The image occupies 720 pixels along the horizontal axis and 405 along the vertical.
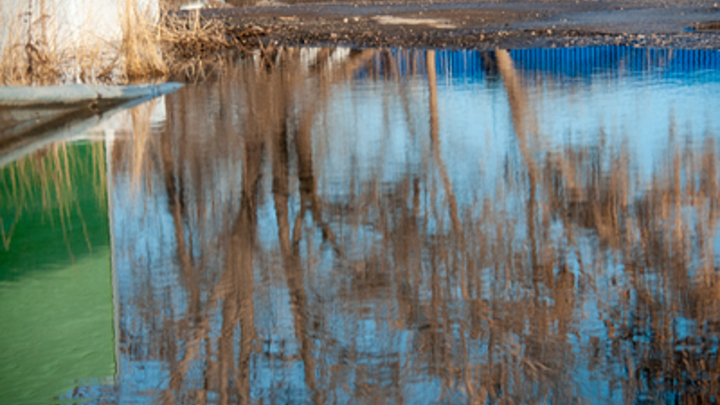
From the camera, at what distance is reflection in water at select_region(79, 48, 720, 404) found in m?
2.82

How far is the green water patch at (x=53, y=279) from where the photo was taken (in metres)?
2.93

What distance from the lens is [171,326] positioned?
3.24 m

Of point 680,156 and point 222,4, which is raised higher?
point 222,4

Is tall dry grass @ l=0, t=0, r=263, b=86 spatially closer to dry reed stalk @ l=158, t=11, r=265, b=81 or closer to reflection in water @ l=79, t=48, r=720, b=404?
dry reed stalk @ l=158, t=11, r=265, b=81

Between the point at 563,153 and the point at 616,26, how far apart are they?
10.2 metres

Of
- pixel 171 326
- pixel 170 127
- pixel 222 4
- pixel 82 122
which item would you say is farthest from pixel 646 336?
pixel 222 4

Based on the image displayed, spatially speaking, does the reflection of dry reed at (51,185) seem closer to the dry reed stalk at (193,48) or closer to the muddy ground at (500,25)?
the dry reed stalk at (193,48)

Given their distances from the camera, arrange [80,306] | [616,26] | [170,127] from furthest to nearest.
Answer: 1. [616,26]
2. [170,127]
3. [80,306]

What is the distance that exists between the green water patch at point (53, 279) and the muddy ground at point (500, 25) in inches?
343

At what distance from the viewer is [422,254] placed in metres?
4.01

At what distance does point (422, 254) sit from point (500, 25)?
13.0 m

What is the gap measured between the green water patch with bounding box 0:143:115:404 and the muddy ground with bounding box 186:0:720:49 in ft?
28.6

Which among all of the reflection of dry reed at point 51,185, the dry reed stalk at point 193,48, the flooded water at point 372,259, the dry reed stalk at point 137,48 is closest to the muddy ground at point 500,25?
the dry reed stalk at point 193,48

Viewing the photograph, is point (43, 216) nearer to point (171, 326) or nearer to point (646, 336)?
point (171, 326)
